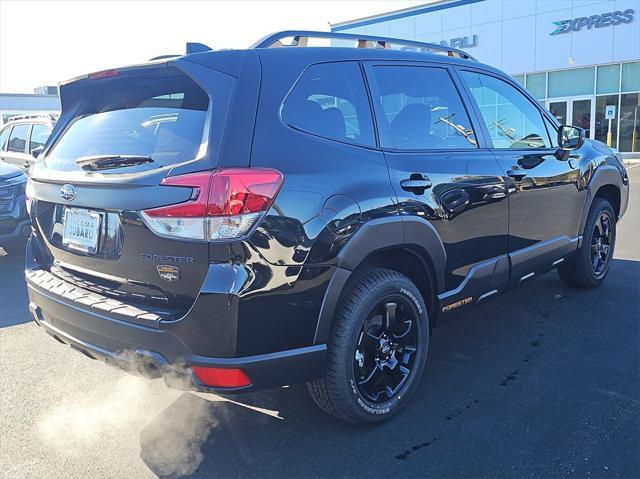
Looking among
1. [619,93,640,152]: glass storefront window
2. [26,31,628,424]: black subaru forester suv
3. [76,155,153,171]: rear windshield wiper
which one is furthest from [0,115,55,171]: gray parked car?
[619,93,640,152]: glass storefront window

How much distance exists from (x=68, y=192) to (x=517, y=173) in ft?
9.23

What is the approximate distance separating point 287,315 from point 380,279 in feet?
2.11

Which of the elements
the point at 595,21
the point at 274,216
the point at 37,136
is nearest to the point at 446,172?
the point at 274,216

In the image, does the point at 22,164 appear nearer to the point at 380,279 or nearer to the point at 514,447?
the point at 380,279

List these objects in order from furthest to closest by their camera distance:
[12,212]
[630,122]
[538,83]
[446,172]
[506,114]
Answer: [538,83], [630,122], [12,212], [506,114], [446,172]

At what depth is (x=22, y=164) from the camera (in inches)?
337

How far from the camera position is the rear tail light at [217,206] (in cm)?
228

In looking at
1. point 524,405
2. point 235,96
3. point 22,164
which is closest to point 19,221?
point 22,164

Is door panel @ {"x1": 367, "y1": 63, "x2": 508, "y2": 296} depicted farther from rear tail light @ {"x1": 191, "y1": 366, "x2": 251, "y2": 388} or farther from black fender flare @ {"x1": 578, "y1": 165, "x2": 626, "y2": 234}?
black fender flare @ {"x1": 578, "y1": 165, "x2": 626, "y2": 234}

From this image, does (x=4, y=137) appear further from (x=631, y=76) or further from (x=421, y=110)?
(x=631, y=76)

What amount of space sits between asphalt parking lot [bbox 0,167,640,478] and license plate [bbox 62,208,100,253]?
1039 millimetres

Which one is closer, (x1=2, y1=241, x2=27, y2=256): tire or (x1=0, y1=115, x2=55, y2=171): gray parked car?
(x1=2, y1=241, x2=27, y2=256): tire

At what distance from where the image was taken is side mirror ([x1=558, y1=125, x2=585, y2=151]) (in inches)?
175

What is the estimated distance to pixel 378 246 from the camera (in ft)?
9.18
